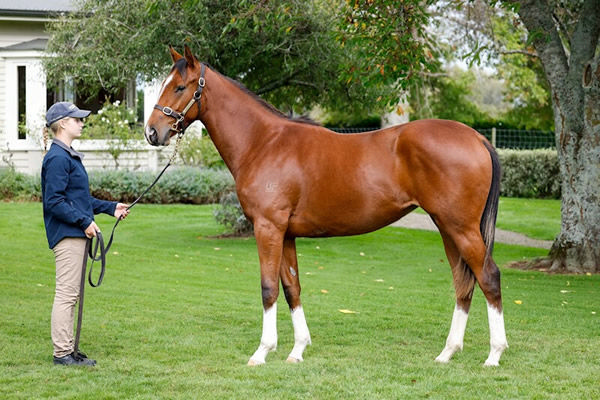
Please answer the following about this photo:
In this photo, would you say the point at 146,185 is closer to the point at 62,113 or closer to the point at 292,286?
the point at 292,286

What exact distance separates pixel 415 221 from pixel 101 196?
25.4ft

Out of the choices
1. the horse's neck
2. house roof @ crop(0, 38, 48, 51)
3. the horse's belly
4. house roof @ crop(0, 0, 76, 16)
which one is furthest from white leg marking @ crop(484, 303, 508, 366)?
house roof @ crop(0, 38, 48, 51)

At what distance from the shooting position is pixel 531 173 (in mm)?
23453

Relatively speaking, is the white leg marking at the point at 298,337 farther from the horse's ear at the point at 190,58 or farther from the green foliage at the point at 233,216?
the green foliage at the point at 233,216

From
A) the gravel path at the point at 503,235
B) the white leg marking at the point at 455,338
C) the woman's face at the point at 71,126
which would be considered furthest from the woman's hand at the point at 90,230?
the gravel path at the point at 503,235

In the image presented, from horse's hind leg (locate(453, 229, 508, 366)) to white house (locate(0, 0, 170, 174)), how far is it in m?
15.9

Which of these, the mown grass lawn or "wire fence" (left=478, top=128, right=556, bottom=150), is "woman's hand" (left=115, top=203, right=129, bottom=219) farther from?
"wire fence" (left=478, top=128, right=556, bottom=150)

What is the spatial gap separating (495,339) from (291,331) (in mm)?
2069

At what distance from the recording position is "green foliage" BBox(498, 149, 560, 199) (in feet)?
75.3

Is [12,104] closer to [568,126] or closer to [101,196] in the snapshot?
[101,196]

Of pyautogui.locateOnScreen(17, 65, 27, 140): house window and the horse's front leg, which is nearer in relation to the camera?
the horse's front leg

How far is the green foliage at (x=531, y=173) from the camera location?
23.0 metres

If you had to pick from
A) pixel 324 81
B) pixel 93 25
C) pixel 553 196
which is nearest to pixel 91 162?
pixel 93 25

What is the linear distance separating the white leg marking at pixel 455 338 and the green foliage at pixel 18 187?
15.3 meters
